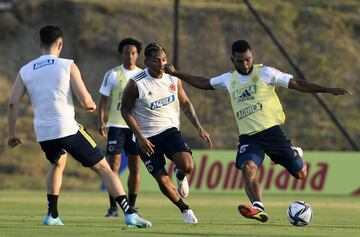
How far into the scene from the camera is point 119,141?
1803cm

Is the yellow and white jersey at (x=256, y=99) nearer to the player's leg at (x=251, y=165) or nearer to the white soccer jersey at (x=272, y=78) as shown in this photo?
the white soccer jersey at (x=272, y=78)

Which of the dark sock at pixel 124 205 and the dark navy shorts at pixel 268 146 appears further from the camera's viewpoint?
the dark navy shorts at pixel 268 146

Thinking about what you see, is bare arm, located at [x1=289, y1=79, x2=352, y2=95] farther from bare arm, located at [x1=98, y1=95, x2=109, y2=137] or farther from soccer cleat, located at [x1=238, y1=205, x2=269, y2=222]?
bare arm, located at [x1=98, y1=95, x2=109, y2=137]

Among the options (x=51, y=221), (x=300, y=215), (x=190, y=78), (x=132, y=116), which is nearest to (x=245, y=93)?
(x=190, y=78)

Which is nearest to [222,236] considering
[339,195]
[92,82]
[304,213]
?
[304,213]

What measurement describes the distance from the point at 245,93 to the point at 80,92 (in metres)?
2.75

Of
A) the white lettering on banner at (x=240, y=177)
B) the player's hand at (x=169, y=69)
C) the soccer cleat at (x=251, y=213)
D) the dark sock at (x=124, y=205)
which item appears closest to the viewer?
the dark sock at (x=124, y=205)

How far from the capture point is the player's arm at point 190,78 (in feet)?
49.8

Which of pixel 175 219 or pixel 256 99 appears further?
pixel 175 219

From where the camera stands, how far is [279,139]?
50.6ft

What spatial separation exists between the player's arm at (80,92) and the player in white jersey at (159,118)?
168cm

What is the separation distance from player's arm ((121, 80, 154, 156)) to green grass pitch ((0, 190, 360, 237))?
39.6 inches

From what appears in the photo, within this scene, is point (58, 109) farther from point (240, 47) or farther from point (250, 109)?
point (250, 109)

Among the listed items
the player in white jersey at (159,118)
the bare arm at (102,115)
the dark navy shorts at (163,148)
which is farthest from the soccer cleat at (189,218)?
the bare arm at (102,115)
